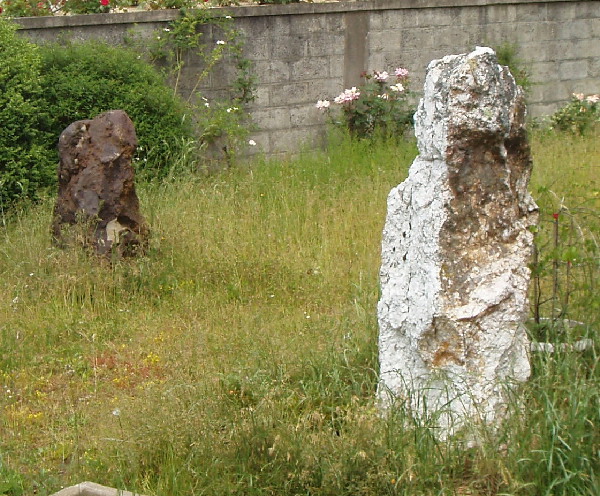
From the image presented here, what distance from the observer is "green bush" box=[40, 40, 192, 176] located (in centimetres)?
848

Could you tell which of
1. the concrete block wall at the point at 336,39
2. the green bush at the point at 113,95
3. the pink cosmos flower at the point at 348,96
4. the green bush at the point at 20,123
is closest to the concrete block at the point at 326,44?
the concrete block wall at the point at 336,39

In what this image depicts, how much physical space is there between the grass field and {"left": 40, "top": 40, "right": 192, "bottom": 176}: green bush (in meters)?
0.50

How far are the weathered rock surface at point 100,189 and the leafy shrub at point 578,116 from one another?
6909 millimetres

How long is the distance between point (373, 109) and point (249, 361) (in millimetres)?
6188

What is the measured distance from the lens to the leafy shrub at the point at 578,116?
12.1 m

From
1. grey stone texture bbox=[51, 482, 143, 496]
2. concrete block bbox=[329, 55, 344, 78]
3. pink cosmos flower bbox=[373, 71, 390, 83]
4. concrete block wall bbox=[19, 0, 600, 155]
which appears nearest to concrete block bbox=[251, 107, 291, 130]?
concrete block wall bbox=[19, 0, 600, 155]

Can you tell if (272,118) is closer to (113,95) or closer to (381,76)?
(381,76)

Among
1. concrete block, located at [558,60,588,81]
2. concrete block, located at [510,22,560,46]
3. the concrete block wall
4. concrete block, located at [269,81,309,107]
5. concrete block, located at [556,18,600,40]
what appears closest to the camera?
the concrete block wall

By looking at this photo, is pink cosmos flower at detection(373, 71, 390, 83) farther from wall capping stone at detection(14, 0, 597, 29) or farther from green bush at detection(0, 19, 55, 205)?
green bush at detection(0, 19, 55, 205)

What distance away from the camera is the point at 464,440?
12.7 feet

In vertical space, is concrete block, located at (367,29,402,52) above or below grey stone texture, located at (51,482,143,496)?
above

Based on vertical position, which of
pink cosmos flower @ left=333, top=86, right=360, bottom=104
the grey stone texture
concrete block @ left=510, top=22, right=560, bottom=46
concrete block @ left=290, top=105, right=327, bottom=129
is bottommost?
the grey stone texture

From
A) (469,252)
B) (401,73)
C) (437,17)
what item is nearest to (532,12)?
(437,17)

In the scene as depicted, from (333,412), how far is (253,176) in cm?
504
